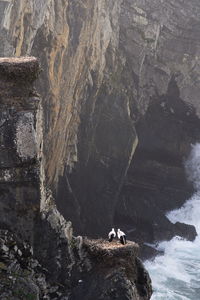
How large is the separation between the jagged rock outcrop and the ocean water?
40.0 feet

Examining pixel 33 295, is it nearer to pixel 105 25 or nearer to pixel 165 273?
pixel 165 273

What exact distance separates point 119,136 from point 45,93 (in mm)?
9928

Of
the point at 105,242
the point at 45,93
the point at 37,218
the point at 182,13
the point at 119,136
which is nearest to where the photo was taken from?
the point at 37,218

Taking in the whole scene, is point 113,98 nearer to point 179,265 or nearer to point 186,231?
point 186,231

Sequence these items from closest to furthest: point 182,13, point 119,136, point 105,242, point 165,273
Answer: point 105,242, point 165,273, point 119,136, point 182,13

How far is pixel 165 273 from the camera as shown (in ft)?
91.5

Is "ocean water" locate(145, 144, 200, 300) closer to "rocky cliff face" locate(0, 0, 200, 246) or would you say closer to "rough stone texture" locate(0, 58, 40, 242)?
"rocky cliff face" locate(0, 0, 200, 246)

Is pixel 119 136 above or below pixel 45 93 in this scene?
below

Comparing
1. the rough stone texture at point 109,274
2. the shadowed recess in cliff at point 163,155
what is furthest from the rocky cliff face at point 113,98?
the rough stone texture at point 109,274

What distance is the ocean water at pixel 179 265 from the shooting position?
2532 centimetres

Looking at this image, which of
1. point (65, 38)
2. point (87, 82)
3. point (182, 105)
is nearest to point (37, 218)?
point (65, 38)

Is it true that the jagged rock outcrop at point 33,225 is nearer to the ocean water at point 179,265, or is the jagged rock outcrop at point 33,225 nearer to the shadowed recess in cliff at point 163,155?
the ocean water at point 179,265

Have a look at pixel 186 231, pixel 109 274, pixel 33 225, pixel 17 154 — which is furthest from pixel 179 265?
pixel 17 154

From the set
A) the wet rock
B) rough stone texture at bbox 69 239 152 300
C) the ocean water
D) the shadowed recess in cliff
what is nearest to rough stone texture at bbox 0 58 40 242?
rough stone texture at bbox 69 239 152 300
